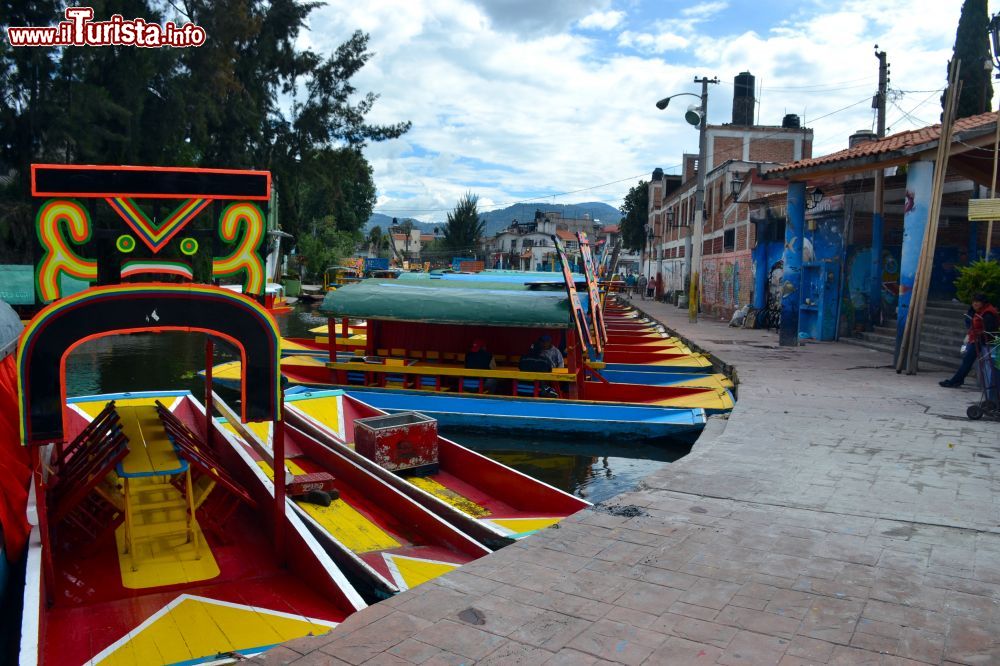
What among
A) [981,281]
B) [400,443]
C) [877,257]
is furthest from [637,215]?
[400,443]

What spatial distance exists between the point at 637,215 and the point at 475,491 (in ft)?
178

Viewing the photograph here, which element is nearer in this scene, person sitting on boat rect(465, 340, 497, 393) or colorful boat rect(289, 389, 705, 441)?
colorful boat rect(289, 389, 705, 441)

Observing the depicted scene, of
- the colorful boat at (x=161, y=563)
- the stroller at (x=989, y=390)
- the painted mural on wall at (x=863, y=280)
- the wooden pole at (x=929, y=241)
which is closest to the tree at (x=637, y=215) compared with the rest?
the painted mural on wall at (x=863, y=280)

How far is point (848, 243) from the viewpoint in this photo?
2011cm

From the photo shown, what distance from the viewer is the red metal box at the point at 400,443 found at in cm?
830

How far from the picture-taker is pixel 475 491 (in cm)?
823

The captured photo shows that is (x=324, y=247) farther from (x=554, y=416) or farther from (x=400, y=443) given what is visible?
(x=400, y=443)

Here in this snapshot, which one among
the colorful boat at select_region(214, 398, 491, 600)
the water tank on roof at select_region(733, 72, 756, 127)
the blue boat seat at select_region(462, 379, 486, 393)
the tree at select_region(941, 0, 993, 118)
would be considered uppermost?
the water tank on roof at select_region(733, 72, 756, 127)

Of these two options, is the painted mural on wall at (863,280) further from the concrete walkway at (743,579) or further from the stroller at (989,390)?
the concrete walkway at (743,579)

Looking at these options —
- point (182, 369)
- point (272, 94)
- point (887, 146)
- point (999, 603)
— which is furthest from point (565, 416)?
point (272, 94)

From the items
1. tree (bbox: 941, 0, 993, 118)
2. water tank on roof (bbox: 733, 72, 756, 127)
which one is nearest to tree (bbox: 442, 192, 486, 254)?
water tank on roof (bbox: 733, 72, 756, 127)

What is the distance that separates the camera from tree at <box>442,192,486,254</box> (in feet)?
253

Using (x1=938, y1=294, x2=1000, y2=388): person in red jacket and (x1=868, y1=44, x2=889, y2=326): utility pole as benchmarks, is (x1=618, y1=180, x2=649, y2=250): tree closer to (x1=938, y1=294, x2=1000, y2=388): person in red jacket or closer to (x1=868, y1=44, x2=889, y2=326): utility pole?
(x1=868, y1=44, x2=889, y2=326): utility pole

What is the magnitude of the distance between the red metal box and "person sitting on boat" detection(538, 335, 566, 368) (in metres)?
4.26
